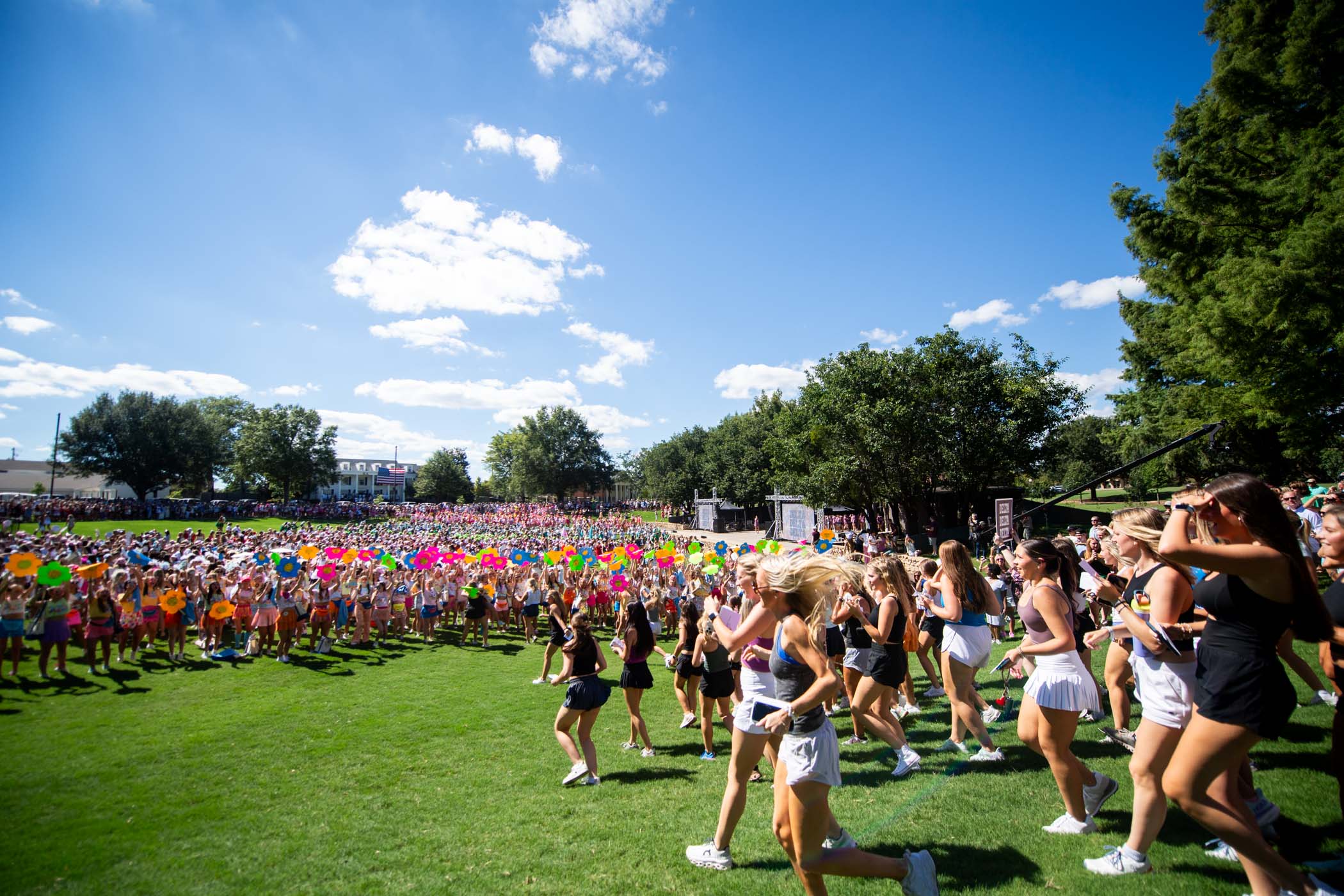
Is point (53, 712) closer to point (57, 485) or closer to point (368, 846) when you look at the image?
point (368, 846)

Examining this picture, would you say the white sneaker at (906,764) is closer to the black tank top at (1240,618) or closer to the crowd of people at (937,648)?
the crowd of people at (937,648)

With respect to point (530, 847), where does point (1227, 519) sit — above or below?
above

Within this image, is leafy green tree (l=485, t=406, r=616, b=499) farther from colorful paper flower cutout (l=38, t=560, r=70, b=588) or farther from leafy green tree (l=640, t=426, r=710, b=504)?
colorful paper flower cutout (l=38, t=560, r=70, b=588)

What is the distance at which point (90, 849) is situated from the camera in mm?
4465

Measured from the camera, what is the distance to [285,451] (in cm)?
7012

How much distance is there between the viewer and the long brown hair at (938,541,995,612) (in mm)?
4980

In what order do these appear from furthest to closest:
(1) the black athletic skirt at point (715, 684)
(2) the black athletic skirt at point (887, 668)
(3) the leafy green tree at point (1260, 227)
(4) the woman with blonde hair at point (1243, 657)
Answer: (3) the leafy green tree at point (1260, 227)
(1) the black athletic skirt at point (715, 684)
(2) the black athletic skirt at point (887, 668)
(4) the woman with blonde hair at point (1243, 657)

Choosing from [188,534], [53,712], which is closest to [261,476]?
[188,534]

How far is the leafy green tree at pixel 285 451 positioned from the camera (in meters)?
69.4

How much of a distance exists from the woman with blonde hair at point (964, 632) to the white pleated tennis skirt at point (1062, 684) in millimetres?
1139

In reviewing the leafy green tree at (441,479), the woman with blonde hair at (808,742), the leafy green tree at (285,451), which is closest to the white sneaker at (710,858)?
the woman with blonde hair at (808,742)

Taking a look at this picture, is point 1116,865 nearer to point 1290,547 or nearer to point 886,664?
point 1290,547

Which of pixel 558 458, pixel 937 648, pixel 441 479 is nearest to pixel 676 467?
pixel 558 458

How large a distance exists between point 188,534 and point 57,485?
90318 millimetres
